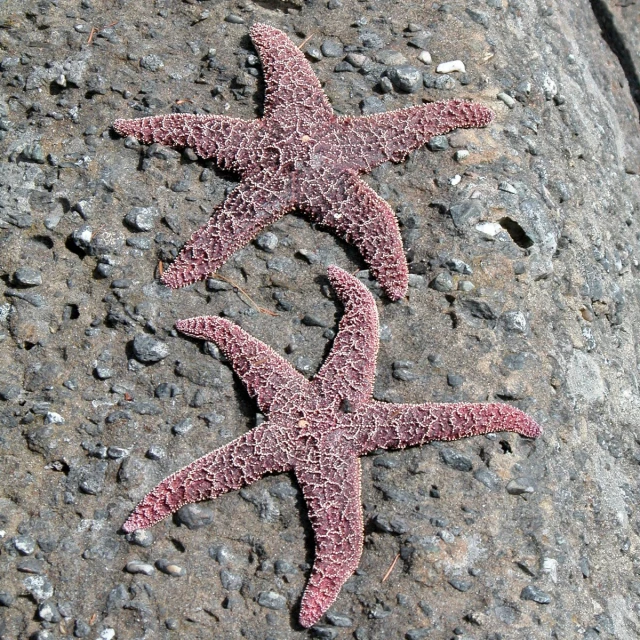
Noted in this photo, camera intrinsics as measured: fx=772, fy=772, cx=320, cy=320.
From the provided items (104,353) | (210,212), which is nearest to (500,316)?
(210,212)

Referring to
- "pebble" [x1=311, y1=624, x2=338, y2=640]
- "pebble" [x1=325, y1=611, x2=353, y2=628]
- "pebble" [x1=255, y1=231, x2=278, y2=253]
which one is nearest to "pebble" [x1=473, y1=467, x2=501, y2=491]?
"pebble" [x1=325, y1=611, x2=353, y2=628]

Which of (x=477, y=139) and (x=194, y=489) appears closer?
(x=194, y=489)

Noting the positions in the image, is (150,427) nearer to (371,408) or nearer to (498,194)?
(371,408)


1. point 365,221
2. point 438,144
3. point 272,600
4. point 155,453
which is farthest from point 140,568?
point 438,144

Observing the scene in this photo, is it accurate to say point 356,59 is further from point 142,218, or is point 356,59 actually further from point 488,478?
point 488,478

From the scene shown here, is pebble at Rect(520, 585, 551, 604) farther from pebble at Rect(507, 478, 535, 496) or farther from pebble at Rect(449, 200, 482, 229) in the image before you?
pebble at Rect(449, 200, 482, 229)

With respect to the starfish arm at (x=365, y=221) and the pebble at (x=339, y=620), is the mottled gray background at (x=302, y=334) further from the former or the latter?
the starfish arm at (x=365, y=221)

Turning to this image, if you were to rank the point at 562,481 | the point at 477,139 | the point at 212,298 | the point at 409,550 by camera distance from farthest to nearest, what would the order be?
1. the point at 477,139
2. the point at 212,298
3. the point at 562,481
4. the point at 409,550

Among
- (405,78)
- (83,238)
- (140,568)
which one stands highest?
(405,78)
